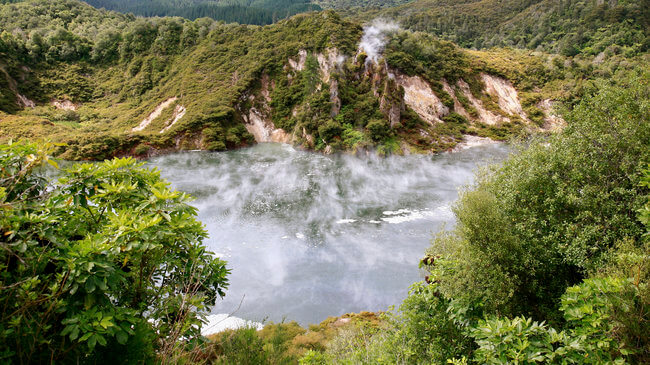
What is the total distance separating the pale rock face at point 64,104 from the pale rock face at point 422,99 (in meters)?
64.0

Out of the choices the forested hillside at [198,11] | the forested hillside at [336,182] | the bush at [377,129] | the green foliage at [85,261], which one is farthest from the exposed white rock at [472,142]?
the forested hillside at [198,11]

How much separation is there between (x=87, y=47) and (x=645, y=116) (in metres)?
96.5

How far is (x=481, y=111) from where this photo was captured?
64750 mm

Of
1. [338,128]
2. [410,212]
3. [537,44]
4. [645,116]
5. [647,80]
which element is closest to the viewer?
[645,116]

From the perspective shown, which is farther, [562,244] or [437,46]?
[437,46]

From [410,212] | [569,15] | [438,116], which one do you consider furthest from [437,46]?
[569,15]

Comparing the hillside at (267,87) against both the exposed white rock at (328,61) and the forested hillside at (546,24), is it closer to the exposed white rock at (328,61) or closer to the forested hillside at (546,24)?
the exposed white rock at (328,61)

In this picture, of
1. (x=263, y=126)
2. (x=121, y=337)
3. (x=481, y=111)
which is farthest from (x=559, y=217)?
(x=481, y=111)

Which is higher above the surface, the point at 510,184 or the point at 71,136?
the point at 510,184

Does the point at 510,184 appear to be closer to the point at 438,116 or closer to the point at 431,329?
the point at 431,329

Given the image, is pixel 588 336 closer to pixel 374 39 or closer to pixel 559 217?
pixel 559 217

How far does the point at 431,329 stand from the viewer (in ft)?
35.0

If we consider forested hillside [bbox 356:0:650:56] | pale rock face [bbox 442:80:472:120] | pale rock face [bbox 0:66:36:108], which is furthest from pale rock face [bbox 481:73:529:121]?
pale rock face [bbox 0:66:36:108]

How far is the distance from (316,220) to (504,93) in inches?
2404
